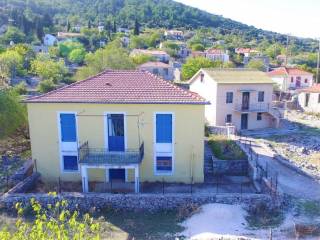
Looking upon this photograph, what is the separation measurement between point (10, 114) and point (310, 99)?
1619 inches

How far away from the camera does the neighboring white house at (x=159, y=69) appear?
7188 cm

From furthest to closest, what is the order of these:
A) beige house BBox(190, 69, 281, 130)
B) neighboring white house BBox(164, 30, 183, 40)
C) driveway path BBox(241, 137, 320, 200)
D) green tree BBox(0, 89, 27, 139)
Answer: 1. neighboring white house BBox(164, 30, 183, 40)
2. beige house BBox(190, 69, 281, 130)
3. green tree BBox(0, 89, 27, 139)
4. driveway path BBox(241, 137, 320, 200)

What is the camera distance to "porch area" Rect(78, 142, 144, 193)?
18469 mm

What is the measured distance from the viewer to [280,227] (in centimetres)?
1567

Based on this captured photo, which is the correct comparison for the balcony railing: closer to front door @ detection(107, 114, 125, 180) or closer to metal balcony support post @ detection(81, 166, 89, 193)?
front door @ detection(107, 114, 125, 180)

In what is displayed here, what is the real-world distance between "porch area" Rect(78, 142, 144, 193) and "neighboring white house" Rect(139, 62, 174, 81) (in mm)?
52146

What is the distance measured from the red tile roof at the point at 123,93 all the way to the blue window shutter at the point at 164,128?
3.27 feet

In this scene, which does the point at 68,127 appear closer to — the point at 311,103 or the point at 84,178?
the point at 84,178

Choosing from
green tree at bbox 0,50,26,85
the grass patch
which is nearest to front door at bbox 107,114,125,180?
the grass patch

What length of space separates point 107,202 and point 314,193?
40.5 feet

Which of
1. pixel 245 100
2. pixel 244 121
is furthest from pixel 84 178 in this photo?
pixel 244 121

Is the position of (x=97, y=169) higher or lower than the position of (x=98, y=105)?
lower

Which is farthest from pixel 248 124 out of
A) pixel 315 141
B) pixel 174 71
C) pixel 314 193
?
pixel 174 71

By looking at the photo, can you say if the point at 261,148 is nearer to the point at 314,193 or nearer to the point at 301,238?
the point at 314,193
